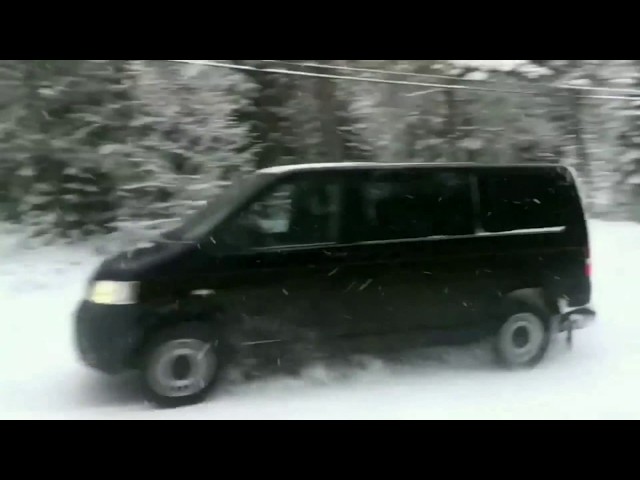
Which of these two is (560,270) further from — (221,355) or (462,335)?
(221,355)

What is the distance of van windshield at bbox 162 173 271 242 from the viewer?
3707 millimetres

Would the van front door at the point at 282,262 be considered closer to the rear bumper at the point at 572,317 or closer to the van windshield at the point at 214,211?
the van windshield at the point at 214,211

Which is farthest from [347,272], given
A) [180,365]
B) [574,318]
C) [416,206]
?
[574,318]

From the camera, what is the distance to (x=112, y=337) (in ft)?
11.6

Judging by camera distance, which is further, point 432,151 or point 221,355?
point 432,151

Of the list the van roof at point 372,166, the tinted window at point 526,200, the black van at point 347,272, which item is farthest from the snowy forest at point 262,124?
the black van at point 347,272

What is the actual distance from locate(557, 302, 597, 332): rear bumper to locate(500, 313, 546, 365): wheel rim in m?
0.18

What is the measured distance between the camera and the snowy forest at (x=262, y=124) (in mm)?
4559

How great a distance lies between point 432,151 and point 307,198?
1.29 m

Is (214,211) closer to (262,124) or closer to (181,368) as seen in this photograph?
(181,368)

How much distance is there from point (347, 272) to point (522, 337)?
1.44m

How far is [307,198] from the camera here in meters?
3.82
